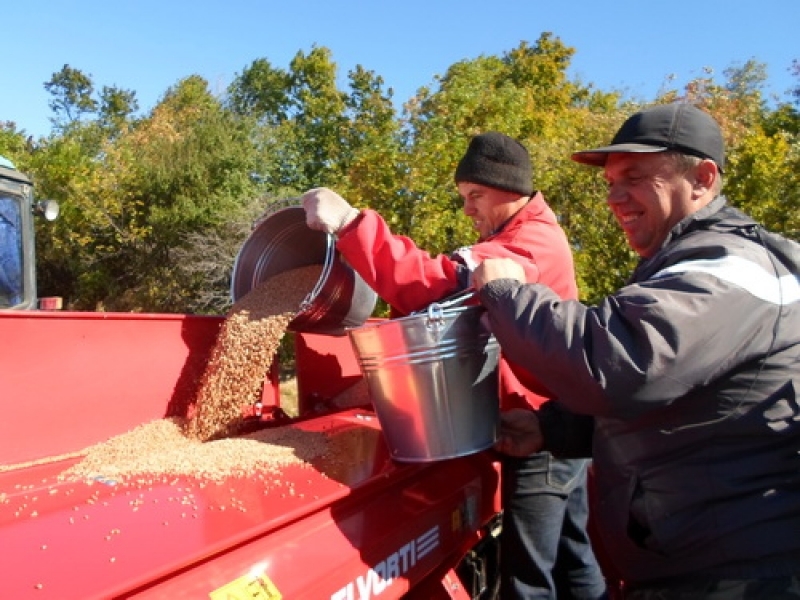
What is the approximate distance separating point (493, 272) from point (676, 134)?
575 mm

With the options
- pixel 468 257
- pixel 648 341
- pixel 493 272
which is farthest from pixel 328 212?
pixel 648 341

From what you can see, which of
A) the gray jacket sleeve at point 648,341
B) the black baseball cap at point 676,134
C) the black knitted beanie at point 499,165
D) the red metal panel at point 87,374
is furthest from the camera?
the black knitted beanie at point 499,165

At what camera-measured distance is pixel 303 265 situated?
335 centimetres

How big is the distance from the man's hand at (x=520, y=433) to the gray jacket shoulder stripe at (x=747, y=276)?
866 mm

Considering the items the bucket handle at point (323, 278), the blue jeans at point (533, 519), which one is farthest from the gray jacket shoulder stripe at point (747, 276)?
the bucket handle at point (323, 278)

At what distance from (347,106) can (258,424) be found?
19.5 meters

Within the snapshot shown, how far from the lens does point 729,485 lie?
1.67 metres

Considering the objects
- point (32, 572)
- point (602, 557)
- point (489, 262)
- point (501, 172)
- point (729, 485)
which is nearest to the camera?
point (32, 572)

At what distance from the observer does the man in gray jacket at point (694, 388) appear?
62.7 inches

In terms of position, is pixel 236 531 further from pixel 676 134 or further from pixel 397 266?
pixel 676 134

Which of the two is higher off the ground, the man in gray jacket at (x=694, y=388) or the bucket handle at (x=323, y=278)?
the bucket handle at (x=323, y=278)

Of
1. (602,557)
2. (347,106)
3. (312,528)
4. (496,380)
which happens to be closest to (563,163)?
(602,557)

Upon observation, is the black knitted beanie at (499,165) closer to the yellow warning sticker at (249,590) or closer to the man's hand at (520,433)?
the man's hand at (520,433)

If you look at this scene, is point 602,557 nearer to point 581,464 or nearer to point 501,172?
point 581,464
